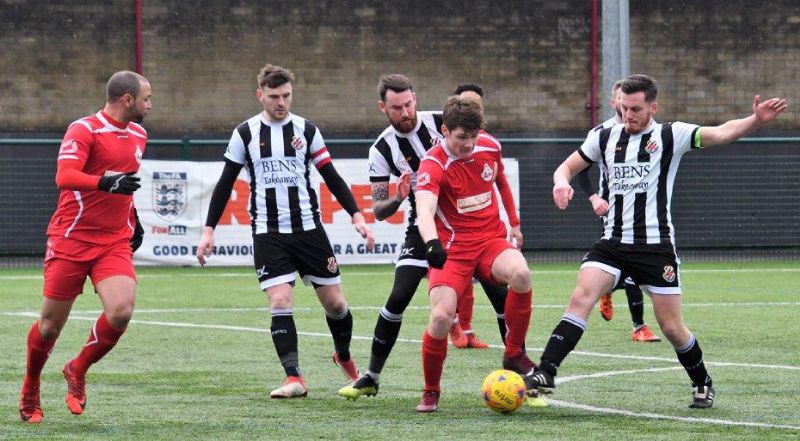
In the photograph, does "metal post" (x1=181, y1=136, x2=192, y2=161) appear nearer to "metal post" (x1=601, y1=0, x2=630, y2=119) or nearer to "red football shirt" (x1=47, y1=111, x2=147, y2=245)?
"metal post" (x1=601, y1=0, x2=630, y2=119)

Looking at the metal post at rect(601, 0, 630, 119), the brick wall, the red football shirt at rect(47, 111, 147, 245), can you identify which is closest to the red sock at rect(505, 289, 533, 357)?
the red football shirt at rect(47, 111, 147, 245)

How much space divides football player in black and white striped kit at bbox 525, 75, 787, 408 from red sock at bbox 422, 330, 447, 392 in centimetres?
58

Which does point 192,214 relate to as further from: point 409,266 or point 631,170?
point 631,170

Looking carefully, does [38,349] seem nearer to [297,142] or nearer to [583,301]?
[297,142]

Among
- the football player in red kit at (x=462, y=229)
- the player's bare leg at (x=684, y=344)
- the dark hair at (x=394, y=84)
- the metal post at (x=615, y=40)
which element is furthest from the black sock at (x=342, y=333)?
the metal post at (x=615, y=40)

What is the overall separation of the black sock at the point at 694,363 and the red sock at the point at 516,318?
3.05 feet

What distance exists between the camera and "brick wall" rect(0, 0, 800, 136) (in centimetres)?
2402

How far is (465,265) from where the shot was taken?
8.02 meters

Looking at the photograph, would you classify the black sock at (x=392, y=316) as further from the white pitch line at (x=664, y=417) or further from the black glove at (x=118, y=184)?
the black glove at (x=118, y=184)

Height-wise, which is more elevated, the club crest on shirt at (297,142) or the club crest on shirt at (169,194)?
the club crest on shirt at (297,142)

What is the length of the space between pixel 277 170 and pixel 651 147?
2.33 meters

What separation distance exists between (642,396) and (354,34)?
1718 centimetres

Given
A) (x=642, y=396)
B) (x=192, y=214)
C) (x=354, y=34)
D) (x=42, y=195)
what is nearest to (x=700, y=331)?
(x=642, y=396)

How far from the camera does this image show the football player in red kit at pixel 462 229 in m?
7.76
